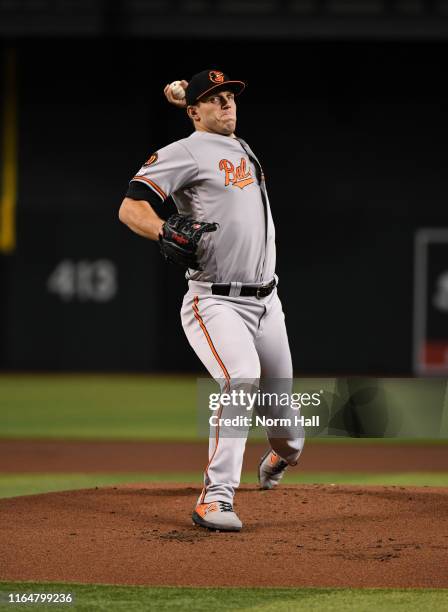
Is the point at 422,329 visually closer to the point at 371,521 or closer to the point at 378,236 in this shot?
the point at 378,236

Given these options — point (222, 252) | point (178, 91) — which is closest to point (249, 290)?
point (222, 252)

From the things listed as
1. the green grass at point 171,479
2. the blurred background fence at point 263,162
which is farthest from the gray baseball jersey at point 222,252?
the blurred background fence at point 263,162

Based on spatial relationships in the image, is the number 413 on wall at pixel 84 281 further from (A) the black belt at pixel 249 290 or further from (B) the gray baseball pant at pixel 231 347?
(A) the black belt at pixel 249 290

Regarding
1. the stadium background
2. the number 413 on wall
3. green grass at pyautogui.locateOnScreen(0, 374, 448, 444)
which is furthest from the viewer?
the number 413 on wall

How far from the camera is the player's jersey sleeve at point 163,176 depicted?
4293mm

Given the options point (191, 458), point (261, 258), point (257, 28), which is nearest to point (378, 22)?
point (257, 28)

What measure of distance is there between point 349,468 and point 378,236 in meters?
8.31

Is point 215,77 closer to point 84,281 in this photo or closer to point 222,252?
point 222,252

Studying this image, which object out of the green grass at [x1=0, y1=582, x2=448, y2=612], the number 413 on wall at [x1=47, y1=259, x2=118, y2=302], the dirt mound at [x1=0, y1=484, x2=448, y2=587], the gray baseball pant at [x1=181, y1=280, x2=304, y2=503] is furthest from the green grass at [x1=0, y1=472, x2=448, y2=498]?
the number 413 on wall at [x1=47, y1=259, x2=118, y2=302]

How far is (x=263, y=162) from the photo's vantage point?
16.5 metres

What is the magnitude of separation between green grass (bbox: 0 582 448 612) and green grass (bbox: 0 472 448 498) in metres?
2.73

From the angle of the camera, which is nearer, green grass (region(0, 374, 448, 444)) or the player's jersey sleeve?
the player's jersey sleeve

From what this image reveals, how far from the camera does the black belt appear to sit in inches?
174

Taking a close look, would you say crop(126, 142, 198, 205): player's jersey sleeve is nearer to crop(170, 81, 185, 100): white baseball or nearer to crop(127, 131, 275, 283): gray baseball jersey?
crop(127, 131, 275, 283): gray baseball jersey
